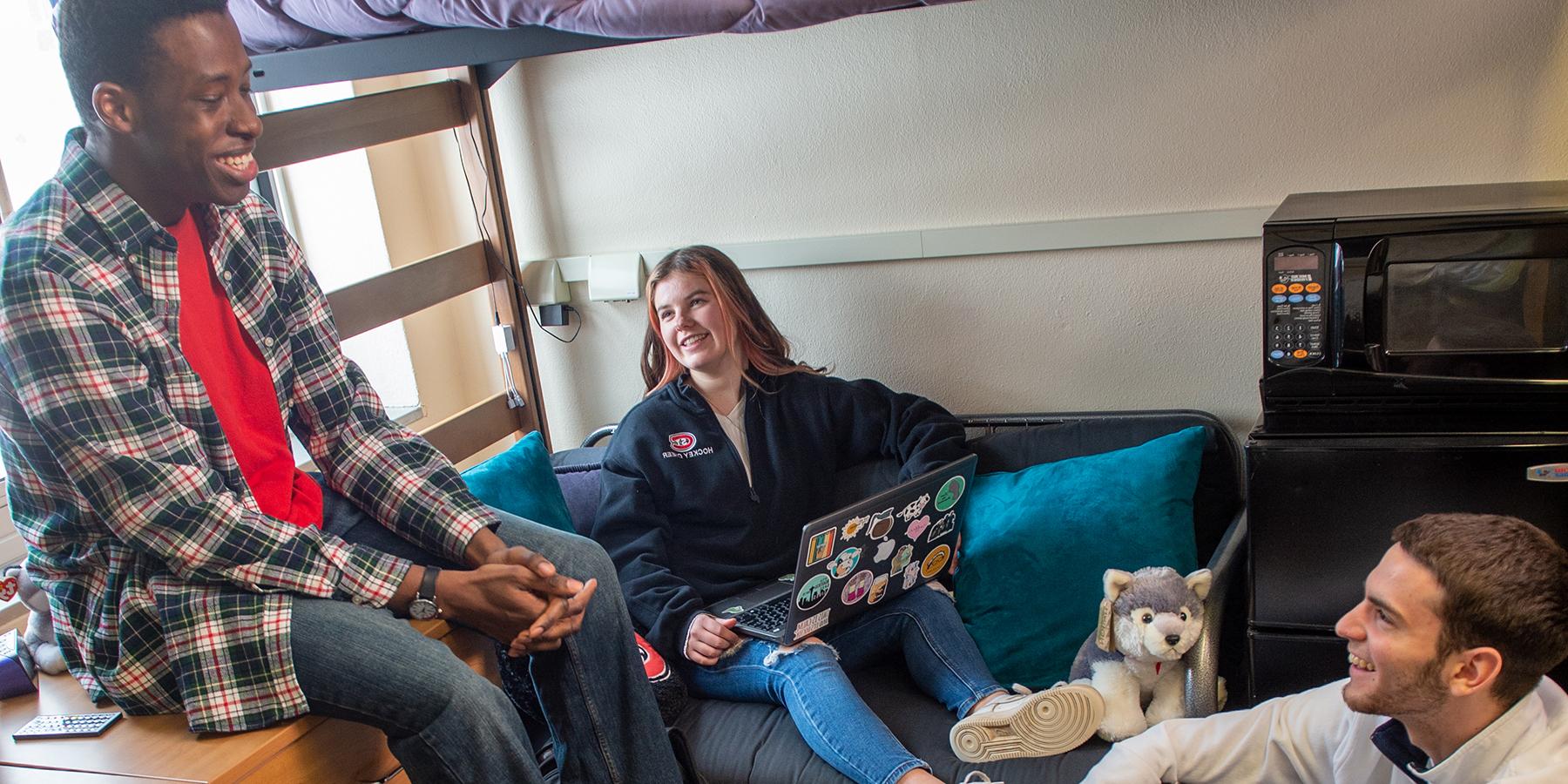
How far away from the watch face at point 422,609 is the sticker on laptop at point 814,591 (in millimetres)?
601

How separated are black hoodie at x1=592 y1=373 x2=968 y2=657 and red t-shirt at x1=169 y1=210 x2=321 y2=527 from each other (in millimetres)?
723

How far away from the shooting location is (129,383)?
1462 millimetres

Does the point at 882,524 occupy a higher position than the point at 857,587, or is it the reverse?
the point at 882,524

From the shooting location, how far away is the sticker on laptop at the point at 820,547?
1912mm

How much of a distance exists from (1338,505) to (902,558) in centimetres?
71

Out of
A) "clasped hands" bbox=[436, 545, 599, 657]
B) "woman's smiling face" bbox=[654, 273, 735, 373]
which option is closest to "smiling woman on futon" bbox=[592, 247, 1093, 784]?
"woman's smiling face" bbox=[654, 273, 735, 373]

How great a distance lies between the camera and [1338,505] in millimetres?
1904

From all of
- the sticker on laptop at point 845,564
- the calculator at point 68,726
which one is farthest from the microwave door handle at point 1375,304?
the calculator at point 68,726

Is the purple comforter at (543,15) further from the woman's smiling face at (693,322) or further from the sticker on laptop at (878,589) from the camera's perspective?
the sticker on laptop at (878,589)

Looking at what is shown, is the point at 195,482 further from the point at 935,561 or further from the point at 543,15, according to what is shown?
the point at 935,561

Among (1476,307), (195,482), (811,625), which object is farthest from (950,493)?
(195,482)

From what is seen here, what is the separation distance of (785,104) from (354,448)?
1284 millimetres

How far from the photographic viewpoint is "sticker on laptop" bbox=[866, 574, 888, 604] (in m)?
2.13

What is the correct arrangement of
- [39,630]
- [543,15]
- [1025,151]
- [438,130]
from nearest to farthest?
[39,630] → [543,15] → [1025,151] → [438,130]
